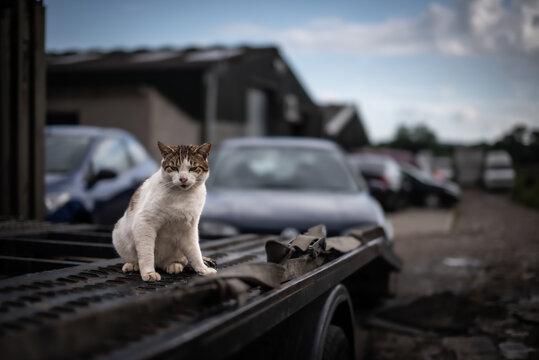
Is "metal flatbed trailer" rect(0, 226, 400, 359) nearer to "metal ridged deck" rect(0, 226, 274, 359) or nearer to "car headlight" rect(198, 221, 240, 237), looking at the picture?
"metal ridged deck" rect(0, 226, 274, 359)

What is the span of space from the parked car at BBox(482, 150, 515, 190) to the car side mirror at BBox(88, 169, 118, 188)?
27920 millimetres

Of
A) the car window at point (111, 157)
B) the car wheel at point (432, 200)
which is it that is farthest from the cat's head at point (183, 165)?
the car wheel at point (432, 200)

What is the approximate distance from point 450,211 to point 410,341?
46.3 ft

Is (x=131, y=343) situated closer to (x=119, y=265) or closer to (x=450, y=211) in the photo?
(x=119, y=265)

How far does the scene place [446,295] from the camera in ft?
19.8

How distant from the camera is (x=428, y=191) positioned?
1850cm

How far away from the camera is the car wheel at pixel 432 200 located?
60.6 ft

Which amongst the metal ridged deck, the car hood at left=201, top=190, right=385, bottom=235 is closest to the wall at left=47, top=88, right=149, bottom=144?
the car hood at left=201, top=190, right=385, bottom=235

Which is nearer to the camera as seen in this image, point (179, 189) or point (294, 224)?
point (179, 189)

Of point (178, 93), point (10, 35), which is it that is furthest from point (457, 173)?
point (10, 35)

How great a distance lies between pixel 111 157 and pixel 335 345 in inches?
207

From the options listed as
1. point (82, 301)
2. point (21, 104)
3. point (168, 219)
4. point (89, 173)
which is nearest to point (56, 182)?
point (89, 173)

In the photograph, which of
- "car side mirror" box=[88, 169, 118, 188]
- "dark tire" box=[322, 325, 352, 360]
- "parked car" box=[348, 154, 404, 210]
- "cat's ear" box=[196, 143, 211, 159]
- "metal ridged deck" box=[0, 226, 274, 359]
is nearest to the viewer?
"metal ridged deck" box=[0, 226, 274, 359]

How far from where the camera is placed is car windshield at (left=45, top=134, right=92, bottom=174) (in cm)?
620
